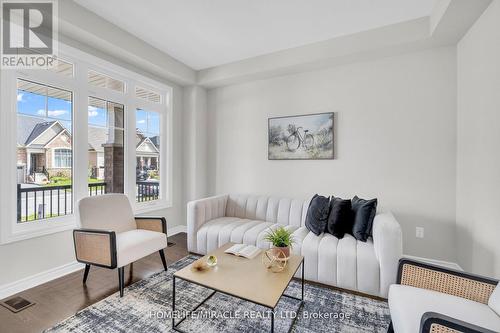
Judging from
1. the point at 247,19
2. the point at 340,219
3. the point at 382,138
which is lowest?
the point at 340,219

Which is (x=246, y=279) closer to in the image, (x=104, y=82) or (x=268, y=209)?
(x=268, y=209)

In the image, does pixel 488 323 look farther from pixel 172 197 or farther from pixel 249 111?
pixel 172 197

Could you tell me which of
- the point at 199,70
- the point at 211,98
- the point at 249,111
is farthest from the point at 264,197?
the point at 199,70

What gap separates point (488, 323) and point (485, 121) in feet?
5.76

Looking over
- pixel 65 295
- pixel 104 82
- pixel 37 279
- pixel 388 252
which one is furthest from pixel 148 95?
pixel 388 252

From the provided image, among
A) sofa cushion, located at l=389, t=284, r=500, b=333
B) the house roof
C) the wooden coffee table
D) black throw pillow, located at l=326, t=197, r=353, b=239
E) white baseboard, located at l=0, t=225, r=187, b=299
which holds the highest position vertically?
the house roof

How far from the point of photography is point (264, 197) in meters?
3.42

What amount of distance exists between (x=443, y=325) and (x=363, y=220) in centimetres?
140

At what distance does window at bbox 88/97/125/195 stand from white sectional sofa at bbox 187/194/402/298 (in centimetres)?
122

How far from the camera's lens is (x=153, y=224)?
2.74m

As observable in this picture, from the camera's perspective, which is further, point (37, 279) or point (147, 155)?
point (147, 155)

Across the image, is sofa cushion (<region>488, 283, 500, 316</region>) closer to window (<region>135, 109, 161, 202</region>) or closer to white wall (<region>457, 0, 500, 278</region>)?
white wall (<region>457, 0, 500, 278</region>)

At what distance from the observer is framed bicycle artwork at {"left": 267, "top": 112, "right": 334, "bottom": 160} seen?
3.27m

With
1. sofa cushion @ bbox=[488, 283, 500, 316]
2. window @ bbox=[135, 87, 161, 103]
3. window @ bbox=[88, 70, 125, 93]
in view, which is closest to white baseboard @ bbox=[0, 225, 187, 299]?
window @ bbox=[88, 70, 125, 93]
